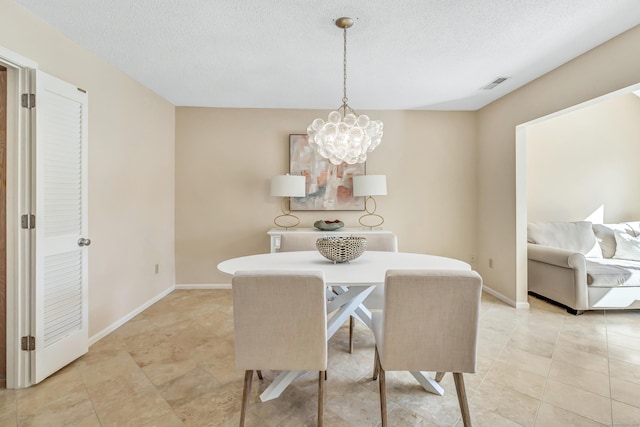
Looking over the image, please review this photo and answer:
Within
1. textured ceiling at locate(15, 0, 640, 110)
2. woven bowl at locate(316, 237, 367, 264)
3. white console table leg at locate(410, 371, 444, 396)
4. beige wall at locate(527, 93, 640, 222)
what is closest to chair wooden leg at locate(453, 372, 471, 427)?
white console table leg at locate(410, 371, 444, 396)

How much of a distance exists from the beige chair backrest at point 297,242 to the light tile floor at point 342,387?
82cm

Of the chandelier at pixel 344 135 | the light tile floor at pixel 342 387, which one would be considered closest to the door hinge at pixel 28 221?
the light tile floor at pixel 342 387

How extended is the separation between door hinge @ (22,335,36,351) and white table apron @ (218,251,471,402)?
1290 millimetres

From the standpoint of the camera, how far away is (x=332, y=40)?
2299mm

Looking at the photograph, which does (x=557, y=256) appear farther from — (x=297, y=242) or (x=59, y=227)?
(x=59, y=227)

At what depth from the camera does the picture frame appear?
155 inches

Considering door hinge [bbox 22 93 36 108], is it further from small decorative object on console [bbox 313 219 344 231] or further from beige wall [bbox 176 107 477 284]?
small decorative object on console [bbox 313 219 344 231]

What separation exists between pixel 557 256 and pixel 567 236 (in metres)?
0.75

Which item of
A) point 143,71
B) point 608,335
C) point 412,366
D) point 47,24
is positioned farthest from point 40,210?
point 608,335

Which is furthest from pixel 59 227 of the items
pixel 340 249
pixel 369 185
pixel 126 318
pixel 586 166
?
pixel 586 166

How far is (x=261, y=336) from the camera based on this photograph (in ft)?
4.53

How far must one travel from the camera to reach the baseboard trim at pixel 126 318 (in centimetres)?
251

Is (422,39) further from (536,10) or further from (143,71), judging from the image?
(143,71)

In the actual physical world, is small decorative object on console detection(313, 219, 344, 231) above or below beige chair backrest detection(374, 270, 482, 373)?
above
